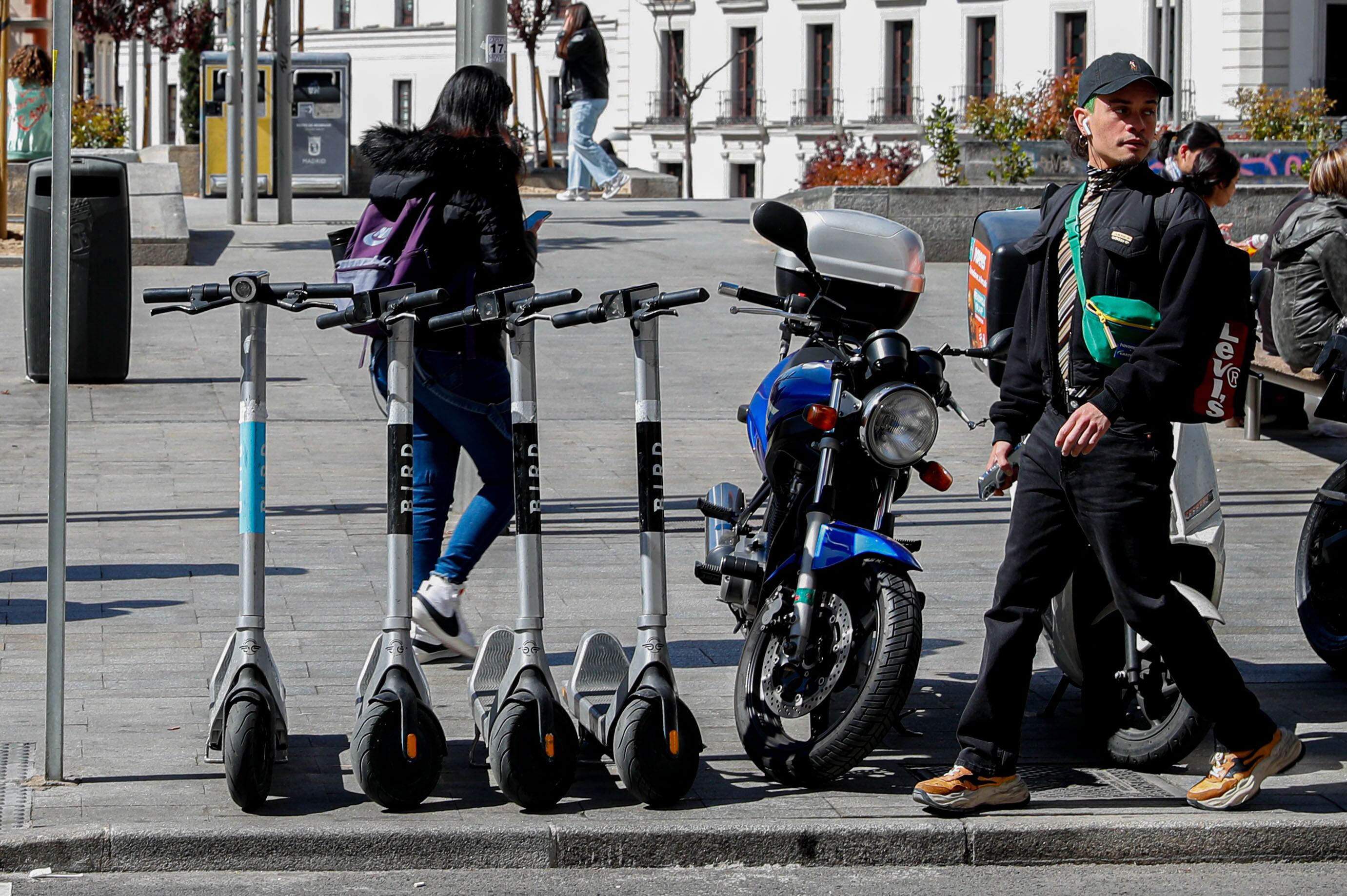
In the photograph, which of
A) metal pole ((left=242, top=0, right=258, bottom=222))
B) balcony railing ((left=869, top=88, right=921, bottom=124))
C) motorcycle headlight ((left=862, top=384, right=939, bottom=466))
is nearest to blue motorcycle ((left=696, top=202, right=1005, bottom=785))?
motorcycle headlight ((left=862, top=384, right=939, bottom=466))

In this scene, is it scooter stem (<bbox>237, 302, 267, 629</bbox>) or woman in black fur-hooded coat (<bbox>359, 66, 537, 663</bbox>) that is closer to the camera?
scooter stem (<bbox>237, 302, 267, 629</bbox>)

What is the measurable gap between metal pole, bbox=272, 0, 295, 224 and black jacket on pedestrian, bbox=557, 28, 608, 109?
10.2 feet

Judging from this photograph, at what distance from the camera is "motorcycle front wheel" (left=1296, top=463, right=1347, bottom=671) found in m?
6.14

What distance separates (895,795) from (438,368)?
209cm

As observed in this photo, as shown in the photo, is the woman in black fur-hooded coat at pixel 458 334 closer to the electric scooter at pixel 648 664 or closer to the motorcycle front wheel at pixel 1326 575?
the electric scooter at pixel 648 664

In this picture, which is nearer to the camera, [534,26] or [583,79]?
[583,79]

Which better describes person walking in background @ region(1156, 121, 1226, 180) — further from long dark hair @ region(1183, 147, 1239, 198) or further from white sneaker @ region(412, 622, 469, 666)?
white sneaker @ region(412, 622, 469, 666)

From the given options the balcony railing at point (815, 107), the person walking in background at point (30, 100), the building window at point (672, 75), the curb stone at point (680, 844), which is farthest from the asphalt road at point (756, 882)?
the building window at point (672, 75)

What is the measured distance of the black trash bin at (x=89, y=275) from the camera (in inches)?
462

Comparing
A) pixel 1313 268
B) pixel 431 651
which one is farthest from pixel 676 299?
pixel 1313 268

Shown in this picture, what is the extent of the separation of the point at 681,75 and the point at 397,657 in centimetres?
5399

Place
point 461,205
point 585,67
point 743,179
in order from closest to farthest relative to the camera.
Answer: point 461,205, point 585,67, point 743,179

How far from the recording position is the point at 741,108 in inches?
2306

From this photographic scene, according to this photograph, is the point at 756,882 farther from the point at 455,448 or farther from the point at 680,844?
the point at 455,448
